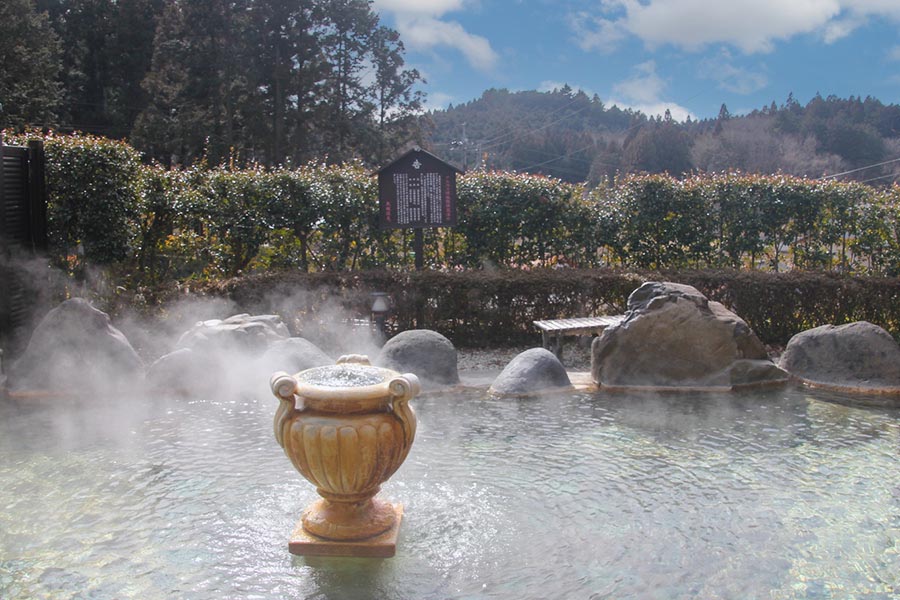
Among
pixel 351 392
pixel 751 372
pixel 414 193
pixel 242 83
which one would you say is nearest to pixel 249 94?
pixel 242 83

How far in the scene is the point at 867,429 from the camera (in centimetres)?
732

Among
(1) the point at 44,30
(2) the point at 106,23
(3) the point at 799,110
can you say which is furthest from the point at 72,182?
(3) the point at 799,110

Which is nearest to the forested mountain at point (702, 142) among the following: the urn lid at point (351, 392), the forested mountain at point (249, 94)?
the forested mountain at point (249, 94)

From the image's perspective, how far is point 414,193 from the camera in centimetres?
1222

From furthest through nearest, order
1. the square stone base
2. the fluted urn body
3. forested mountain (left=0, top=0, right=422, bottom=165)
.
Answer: forested mountain (left=0, top=0, right=422, bottom=165) → the square stone base → the fluted urn body

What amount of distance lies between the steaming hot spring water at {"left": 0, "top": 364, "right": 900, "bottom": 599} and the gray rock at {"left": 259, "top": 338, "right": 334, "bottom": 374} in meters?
0.84

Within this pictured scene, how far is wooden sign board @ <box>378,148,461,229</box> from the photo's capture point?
12219mm

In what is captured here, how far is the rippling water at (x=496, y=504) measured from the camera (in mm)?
4367

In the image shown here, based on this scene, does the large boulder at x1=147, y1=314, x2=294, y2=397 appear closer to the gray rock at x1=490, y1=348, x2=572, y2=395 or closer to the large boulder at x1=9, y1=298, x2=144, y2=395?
the large boulder at x1=9, y1=298, x2=144, y2=395

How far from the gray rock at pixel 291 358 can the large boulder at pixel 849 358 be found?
224 inches

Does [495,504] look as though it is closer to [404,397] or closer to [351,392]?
[404,397]

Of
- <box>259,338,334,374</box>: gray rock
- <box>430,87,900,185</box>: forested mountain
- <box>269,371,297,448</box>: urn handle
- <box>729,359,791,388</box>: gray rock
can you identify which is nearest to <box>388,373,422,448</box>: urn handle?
<box>269,371,297,448</box>: urn handle

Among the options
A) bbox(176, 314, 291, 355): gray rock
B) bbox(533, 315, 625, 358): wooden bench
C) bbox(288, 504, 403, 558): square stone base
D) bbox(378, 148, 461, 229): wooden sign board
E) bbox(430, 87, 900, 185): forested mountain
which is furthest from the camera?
bbox(430, 87, 900, 185): forested mountain

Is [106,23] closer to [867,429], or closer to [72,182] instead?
[72,182]
